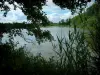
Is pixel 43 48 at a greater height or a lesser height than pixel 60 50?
lesser

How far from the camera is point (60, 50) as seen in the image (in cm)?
590

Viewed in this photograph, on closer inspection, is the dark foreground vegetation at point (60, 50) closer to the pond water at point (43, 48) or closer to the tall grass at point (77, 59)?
the tall grass at point (77, 59)

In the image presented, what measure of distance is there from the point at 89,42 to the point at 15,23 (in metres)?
2.39

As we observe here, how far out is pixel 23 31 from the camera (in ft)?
24.8

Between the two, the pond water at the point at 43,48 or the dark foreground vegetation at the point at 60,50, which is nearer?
the dark foreground vegetation at the point at 60,50

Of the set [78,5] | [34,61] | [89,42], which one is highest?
[78,5]

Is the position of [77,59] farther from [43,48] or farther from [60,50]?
[43,48]

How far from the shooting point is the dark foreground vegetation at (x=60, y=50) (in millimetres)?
5668

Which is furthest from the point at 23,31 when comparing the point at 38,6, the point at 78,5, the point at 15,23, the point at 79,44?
the point at 79,44

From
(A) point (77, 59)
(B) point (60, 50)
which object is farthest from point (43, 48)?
(A) point (77, 59)

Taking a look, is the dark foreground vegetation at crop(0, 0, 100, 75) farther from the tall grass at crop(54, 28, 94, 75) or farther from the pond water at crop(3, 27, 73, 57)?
the pond water at crop(3, 27, 73, 57)

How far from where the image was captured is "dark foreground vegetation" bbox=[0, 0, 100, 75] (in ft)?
18.6

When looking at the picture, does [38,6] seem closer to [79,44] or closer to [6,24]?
[6,24]

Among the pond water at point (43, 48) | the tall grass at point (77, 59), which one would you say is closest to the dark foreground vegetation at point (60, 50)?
the tall grass at point (77, 59)
